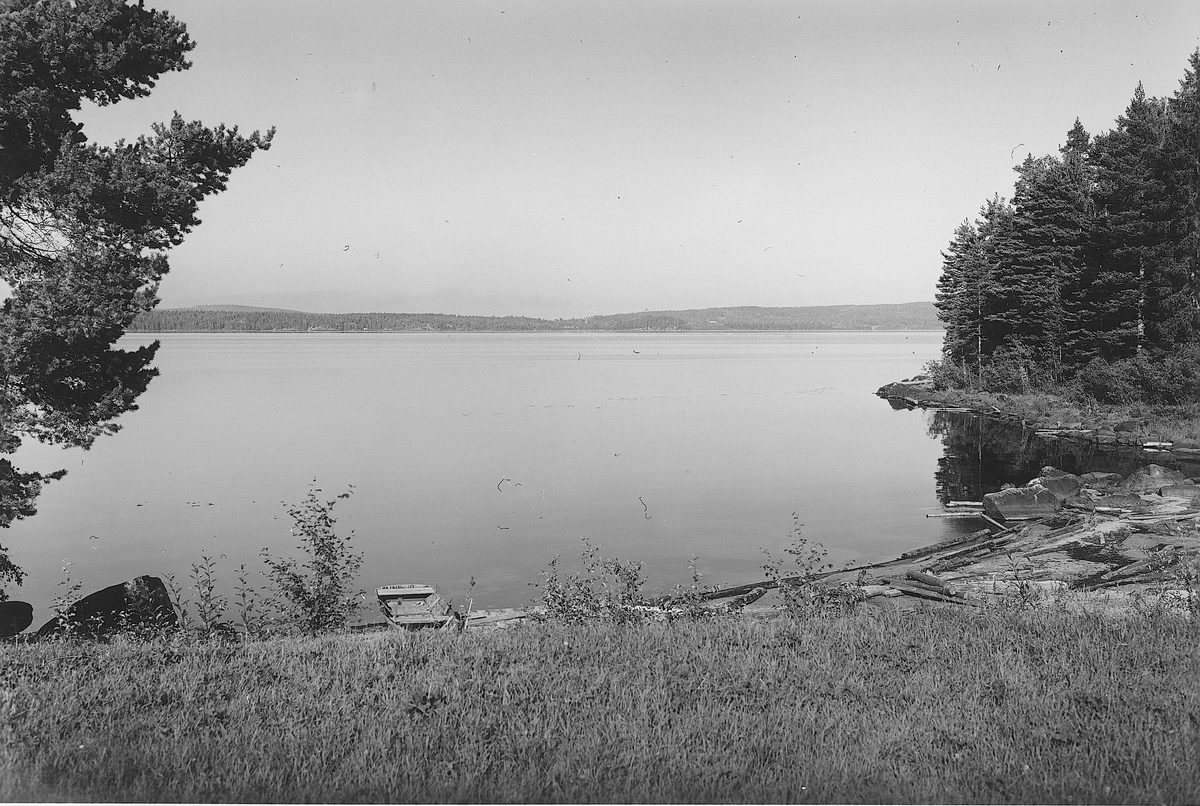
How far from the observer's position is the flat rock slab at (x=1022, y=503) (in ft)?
80.6

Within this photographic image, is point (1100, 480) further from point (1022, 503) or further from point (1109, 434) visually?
point (1109, 434)

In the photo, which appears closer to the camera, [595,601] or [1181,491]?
[595,601]

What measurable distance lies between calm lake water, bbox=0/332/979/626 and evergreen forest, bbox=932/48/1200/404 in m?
8.50

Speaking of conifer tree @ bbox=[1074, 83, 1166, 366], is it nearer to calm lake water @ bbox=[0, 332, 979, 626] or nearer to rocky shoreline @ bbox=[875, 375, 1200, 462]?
rocky shoreline @ bbox=[875, 375, 1200, 462]

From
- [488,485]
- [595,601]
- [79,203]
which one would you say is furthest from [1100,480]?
[79,203]

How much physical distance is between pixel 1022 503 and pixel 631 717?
21754 mm

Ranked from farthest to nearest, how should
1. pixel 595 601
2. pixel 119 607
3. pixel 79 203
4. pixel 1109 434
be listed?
pixel 1109 434, pixel 119 607, pixel 79 203, pixel 595 601

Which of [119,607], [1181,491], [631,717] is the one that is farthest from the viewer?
[1181,491]

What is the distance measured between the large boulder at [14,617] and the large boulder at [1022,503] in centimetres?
2371

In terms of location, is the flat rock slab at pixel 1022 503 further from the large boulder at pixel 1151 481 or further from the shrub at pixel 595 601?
the shrub at pixel 595 601

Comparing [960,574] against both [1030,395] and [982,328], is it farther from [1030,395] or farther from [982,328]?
[982,328]

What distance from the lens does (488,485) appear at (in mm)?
30688

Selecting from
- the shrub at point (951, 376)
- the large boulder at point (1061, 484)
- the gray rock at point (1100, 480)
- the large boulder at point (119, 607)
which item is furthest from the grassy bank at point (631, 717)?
the shrub at point (951, 376)

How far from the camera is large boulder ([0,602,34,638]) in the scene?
14.7 m
